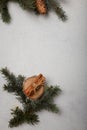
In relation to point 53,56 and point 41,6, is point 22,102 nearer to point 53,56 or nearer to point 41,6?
point 53,56

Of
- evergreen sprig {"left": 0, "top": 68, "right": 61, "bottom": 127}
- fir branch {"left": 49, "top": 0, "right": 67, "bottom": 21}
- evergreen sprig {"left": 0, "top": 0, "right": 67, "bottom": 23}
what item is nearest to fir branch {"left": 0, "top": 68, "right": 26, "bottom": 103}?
evergreen sprig {"left": 0, "top": 68, "right": 61, "bottom": 127}

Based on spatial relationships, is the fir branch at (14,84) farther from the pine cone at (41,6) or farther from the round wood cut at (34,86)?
the pine cone at (41,6)

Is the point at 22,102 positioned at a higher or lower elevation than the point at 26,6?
lower

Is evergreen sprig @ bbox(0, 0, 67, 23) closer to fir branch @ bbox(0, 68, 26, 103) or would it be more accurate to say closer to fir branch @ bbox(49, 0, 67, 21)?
fir branch @ bbox(49, 0, 67, 21)

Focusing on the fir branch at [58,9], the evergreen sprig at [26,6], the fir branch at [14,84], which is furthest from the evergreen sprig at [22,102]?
the fir branch at [58,9]

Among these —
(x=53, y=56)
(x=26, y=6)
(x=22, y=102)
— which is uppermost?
(x=26, y=6)

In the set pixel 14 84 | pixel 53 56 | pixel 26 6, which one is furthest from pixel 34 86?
pixel 26 6
